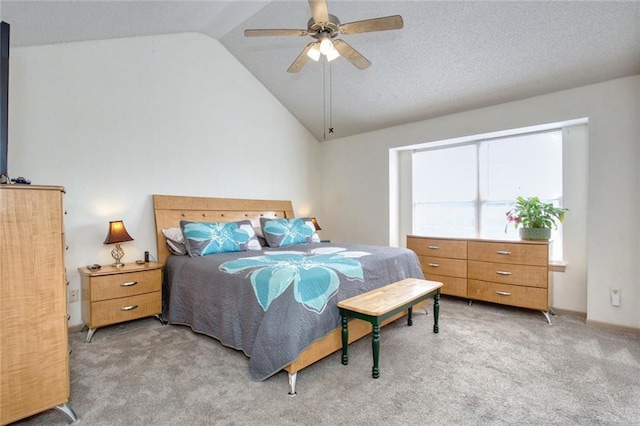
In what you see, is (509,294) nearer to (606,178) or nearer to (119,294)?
(606,178)

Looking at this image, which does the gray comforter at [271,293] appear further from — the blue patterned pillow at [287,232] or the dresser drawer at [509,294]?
the dresser drawer at [509,294]

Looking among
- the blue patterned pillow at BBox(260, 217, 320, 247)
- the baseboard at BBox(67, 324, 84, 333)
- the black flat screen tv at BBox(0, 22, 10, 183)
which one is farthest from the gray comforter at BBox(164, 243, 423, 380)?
the black flat screen tv at BBox(0, 22, 10, 183)

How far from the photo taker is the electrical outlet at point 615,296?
3.00 meters

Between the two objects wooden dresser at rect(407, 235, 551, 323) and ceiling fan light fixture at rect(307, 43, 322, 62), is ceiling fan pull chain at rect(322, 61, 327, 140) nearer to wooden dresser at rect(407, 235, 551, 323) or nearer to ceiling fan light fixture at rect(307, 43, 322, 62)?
ceiling fan light fixture at rect(307, 43, 322, 62)

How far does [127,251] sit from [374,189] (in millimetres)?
3387

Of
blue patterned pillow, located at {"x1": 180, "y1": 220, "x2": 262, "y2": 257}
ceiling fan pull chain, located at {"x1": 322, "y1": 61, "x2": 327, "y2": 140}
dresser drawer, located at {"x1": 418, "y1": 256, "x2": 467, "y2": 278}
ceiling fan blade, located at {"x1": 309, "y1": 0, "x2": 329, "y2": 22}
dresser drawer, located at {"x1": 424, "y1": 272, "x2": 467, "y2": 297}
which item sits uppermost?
ceiling fan pull chain, located at {"x1": 322, "y1": 61, "x2": 327, "y2": 140}

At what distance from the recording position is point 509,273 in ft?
11.5

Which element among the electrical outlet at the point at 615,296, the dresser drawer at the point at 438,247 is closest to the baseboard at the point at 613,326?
the electrical outlet at the point at 615,296

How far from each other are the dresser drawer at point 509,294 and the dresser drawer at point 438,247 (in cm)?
36

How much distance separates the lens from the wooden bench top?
2.18m

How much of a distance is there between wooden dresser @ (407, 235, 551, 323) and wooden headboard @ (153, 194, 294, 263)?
2102 millimetres

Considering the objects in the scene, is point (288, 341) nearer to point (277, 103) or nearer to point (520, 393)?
point (520, 393)

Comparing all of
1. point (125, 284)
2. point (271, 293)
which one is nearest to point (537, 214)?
point (271, 293)

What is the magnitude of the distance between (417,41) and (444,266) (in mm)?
2616
